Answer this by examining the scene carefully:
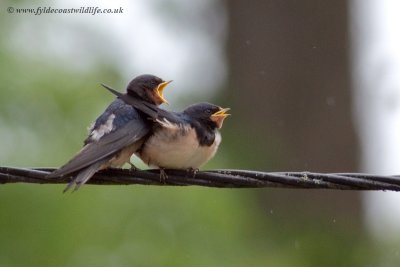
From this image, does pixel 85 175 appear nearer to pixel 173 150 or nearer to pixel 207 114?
pixel 173 150

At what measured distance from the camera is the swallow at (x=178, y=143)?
650cm

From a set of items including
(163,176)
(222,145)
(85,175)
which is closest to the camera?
(85,175)

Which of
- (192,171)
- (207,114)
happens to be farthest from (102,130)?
(207,114)

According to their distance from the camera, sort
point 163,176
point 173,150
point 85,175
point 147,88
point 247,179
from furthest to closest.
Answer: point 147,88
point 173,150
point 163,176
point 85,175
point 247,179

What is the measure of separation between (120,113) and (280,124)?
8.63 metres

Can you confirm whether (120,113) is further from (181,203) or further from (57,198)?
(181,203)

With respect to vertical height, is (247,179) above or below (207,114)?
below

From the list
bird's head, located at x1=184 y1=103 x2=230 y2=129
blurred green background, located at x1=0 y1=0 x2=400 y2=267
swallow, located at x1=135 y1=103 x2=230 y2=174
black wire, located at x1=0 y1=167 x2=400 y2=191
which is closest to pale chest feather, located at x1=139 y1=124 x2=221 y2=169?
swallow, located at x1=135 y1=103 x2=230 y2=174

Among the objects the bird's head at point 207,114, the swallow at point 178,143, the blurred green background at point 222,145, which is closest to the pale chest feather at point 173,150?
the swallow at point 178,143

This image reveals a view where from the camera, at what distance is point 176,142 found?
657cm

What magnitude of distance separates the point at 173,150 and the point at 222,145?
7.38m

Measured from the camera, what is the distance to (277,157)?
14469 millimetres

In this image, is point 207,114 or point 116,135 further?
point 207,114

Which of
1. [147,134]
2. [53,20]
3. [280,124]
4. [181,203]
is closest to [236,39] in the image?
[280,124]
